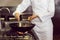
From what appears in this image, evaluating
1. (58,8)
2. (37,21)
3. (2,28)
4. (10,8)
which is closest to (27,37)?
(2,28)

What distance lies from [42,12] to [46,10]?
0.04 m

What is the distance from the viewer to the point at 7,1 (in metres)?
2.45

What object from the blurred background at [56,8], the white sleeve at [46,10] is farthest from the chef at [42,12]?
the blurred background at [56,8]

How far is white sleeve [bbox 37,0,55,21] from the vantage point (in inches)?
63.1

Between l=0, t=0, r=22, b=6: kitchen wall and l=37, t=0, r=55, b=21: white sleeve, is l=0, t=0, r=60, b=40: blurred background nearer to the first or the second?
l=0, t=0, r=22, b=6: kitchen wall

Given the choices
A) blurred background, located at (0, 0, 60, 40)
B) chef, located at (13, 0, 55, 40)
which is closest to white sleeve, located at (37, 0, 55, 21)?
chef, located at (13, 0, 55, 40)

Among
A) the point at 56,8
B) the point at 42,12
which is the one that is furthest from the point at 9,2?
the point at 42,12

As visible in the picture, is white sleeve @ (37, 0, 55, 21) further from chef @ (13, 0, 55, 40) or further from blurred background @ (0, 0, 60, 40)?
blurred background @ (0, 0, 60, 40)

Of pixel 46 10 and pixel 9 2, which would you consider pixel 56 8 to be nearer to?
pixel 9 2

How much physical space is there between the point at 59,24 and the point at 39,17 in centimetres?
124

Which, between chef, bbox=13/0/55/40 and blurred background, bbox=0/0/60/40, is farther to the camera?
blurred background, bbox=0/0/60/40

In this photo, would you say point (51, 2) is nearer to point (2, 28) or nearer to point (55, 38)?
point (2, 28)

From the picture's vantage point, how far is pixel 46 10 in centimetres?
163

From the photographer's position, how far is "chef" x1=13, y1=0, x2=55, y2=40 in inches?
63.1
